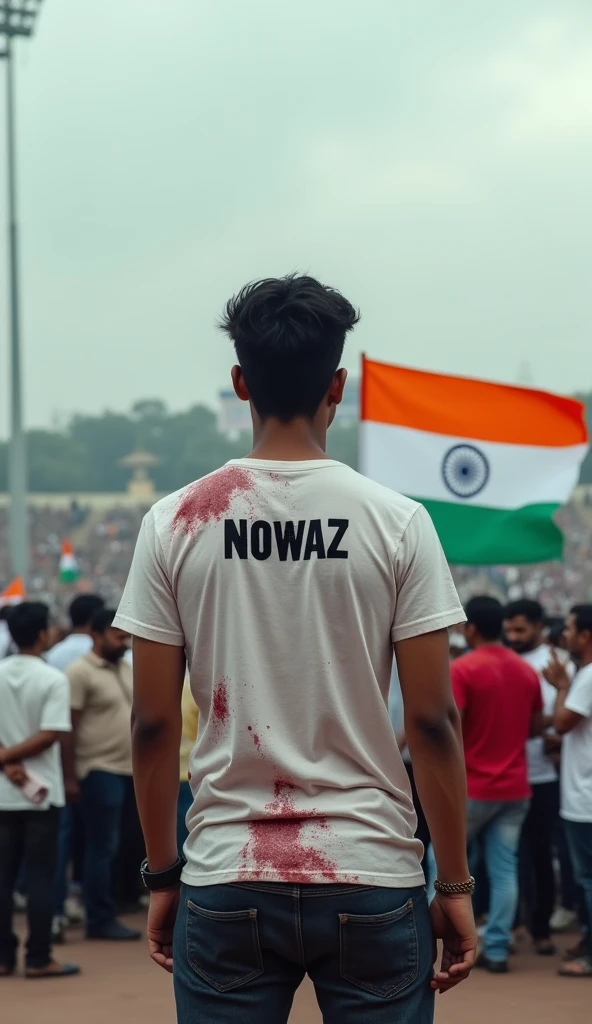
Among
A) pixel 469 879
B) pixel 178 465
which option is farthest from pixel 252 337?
pixel 178 465

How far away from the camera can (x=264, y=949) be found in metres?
2.11

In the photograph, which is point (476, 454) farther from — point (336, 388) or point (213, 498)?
point (213, 498)

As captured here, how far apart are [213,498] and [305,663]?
0.29 metres

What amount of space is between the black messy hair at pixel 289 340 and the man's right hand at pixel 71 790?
5183mm

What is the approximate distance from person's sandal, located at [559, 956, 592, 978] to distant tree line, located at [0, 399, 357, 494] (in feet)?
390

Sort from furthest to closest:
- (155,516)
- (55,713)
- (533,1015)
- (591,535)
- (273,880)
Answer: (591,535)
(55,713)
(533,1015)
(155,516)
(273,880)

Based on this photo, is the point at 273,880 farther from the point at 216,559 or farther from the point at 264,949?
the point at 216,559

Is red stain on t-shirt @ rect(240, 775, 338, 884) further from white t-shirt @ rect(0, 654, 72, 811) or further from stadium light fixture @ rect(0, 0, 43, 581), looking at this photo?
stadium light fixture @ rect(0, 0, 43, 581)

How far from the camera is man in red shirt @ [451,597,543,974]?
665cm

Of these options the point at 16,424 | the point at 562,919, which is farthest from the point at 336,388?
the point at 16,424

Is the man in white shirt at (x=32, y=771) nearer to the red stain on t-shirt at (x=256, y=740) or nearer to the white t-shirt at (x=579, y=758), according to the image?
the white t-shirt at (x=579, y=758)

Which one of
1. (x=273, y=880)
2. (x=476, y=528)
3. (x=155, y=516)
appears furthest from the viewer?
(x=476, y=528)

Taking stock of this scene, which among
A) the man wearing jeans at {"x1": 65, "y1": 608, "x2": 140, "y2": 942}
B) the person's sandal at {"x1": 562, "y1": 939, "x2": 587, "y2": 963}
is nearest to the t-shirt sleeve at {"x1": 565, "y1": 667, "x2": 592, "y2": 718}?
the person's sandal at {"x1": 562, "y1": 939, "x2": 587, "y2": 963}

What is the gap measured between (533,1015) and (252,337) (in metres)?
4.52
